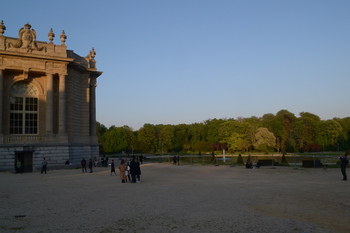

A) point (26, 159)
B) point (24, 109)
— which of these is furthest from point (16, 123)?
point (26, 159)

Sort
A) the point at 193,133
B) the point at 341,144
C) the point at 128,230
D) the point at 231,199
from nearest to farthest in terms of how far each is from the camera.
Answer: the point at 128,230 → the point at 231,199 → the point at 341,144 → the point at 193,133

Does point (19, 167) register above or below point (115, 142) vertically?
below

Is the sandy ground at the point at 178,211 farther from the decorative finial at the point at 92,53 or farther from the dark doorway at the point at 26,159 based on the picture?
the decorative finial at the point at 92,53

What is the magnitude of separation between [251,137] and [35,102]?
73323 mm

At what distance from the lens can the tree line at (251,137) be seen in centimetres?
9544

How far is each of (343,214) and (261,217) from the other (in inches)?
121

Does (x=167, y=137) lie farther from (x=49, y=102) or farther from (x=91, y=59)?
(x=49, y=102)

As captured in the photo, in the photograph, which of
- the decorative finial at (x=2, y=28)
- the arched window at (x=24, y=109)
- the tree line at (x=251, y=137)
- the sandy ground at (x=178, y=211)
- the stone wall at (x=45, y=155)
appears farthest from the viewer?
the tree line at (x=251, y=137)

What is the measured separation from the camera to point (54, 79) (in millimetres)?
39000

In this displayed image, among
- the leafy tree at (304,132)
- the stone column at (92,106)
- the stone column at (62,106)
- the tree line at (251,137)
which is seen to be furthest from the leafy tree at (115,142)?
the stone column at (62,106)

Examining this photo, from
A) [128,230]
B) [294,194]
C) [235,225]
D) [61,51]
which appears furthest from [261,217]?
[61,51]

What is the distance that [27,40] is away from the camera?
36.5 metres

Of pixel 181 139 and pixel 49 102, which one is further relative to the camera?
pixel 181 139

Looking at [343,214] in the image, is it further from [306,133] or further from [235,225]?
[306,133]
